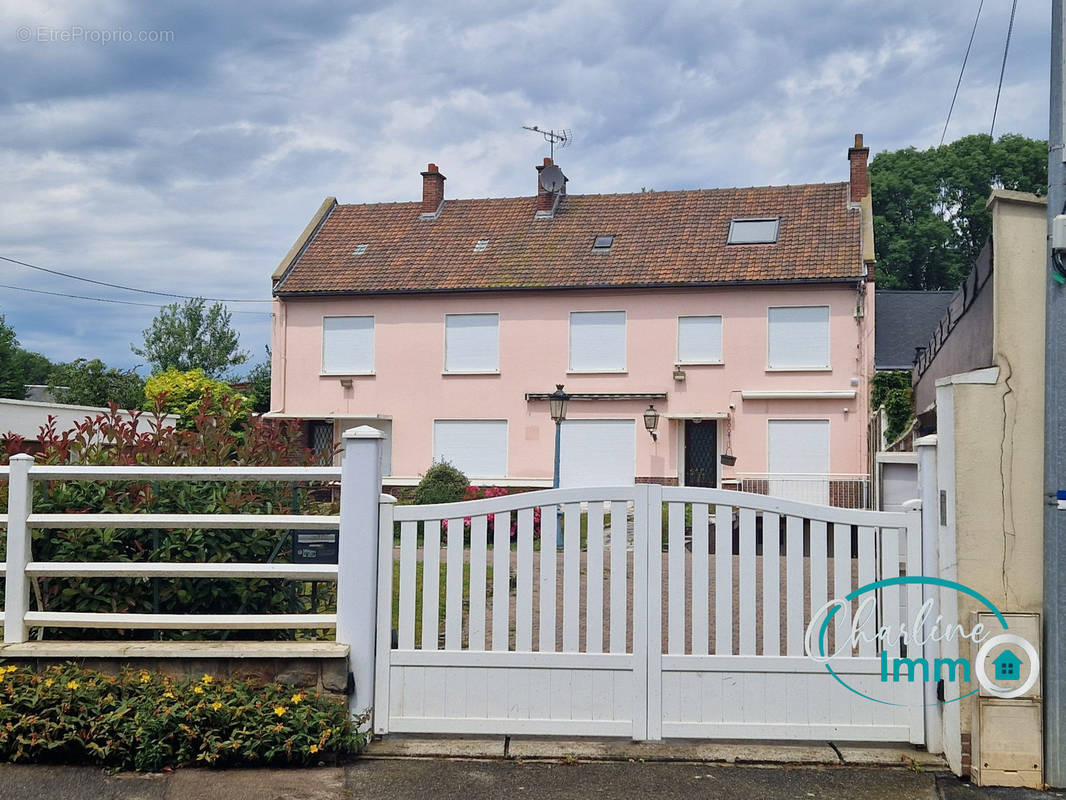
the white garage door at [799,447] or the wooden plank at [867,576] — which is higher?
the white garage door at [799,447]

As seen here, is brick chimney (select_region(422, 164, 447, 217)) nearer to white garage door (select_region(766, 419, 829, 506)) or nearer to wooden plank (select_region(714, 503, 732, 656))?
white garage door (select_region(766, 419, 829, 506))

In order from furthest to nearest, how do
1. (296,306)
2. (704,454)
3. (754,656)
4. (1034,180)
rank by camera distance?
(1034,180), (296,306), (704,454), (754,656)

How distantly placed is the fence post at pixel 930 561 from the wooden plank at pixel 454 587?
250 centimetres

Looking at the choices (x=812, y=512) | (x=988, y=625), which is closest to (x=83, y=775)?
(x=812, y=512)

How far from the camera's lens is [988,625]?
4.96 m

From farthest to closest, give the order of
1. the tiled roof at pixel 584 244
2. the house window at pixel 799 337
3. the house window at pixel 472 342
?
the house window at pixel 472 342, the tiled roof at pixel 584 244, the house window at pixel 799 337

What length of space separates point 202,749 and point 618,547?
2439 millimetres

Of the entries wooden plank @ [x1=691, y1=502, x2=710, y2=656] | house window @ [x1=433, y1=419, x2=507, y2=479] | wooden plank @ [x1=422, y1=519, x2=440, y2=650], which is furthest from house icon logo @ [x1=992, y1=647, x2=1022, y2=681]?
house window @ [x1=433, y1=419, x2=507, y2=479]

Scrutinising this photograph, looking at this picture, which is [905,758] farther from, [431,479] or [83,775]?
[431,479]

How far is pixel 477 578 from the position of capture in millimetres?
5258

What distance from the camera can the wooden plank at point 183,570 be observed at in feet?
17.6

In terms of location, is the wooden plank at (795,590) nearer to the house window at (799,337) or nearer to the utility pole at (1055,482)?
the utility pole at (1055,482)

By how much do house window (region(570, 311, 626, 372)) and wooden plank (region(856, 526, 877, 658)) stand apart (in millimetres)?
18645

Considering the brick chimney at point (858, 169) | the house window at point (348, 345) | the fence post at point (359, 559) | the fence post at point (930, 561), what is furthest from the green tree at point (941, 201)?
the fence post at point (359, 559)
